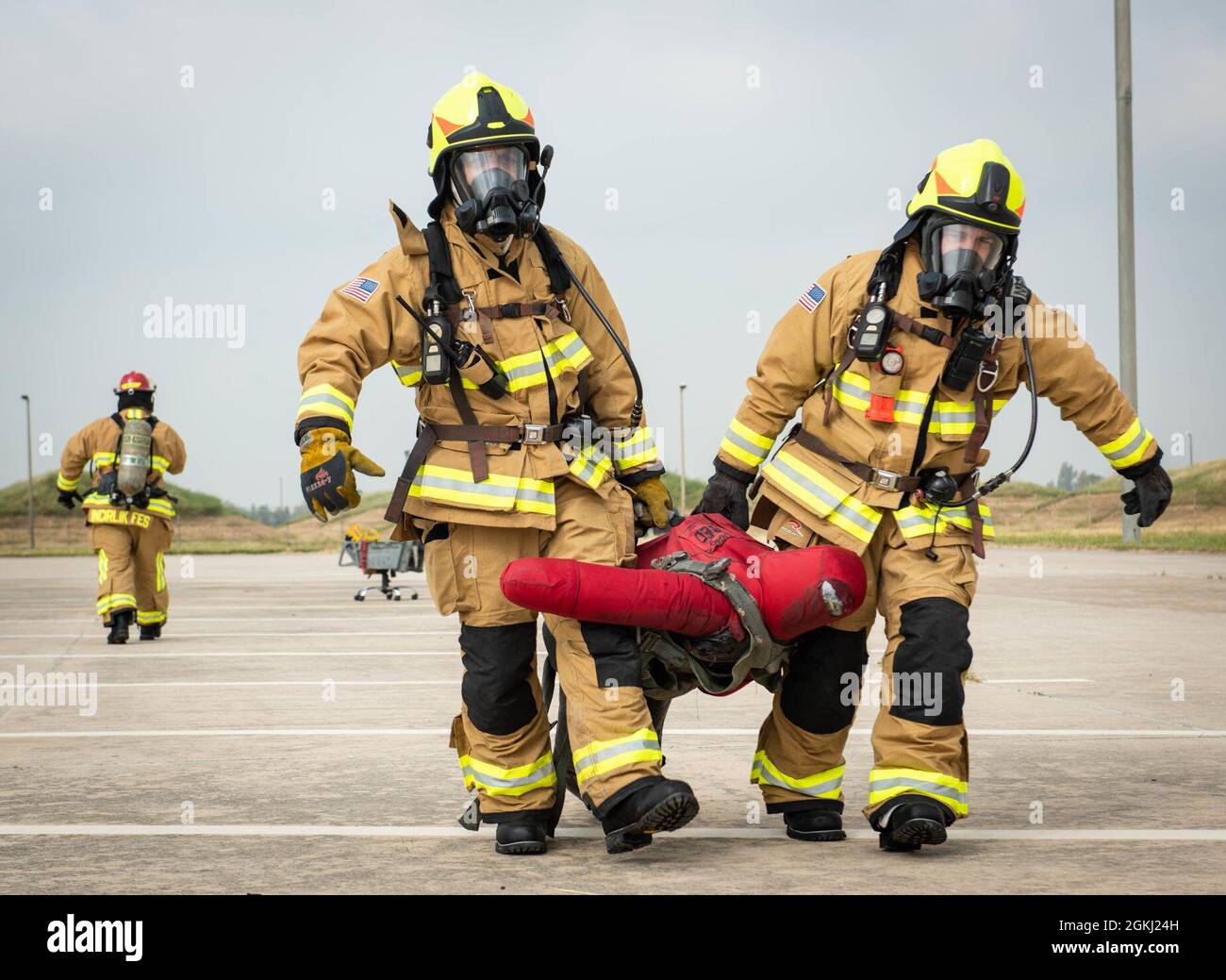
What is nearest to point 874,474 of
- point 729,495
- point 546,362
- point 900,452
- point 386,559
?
point 900,452

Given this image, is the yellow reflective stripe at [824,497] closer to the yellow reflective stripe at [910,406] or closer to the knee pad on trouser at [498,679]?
the yellow reflective stripe at [910,406]

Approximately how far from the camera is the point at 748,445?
572 cm

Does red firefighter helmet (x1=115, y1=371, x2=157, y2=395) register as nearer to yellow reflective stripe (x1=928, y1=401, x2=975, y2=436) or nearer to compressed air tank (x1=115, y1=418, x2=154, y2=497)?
compressed air tank (x1=115, y1=418, x2=154, y2=497)

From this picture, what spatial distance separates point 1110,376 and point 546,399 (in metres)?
2.11

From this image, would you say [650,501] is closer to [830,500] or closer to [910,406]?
[830,500]

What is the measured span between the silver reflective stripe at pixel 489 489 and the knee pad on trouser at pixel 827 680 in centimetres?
105

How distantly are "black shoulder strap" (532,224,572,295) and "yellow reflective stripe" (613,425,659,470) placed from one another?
22.6 inches

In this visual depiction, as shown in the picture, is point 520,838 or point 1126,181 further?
point 1126,181

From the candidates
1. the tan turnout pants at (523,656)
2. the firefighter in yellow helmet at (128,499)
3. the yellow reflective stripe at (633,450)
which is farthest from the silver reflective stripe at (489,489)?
the firefighter in yellow helmet at (128,499)

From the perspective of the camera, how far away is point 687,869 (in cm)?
482

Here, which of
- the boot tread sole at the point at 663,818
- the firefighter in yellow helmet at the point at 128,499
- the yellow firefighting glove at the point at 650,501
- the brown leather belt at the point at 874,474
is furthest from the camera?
the firefighter in yellow helmet at the point at 128,499

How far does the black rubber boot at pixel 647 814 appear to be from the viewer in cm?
472

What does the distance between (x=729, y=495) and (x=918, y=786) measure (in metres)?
1.23
